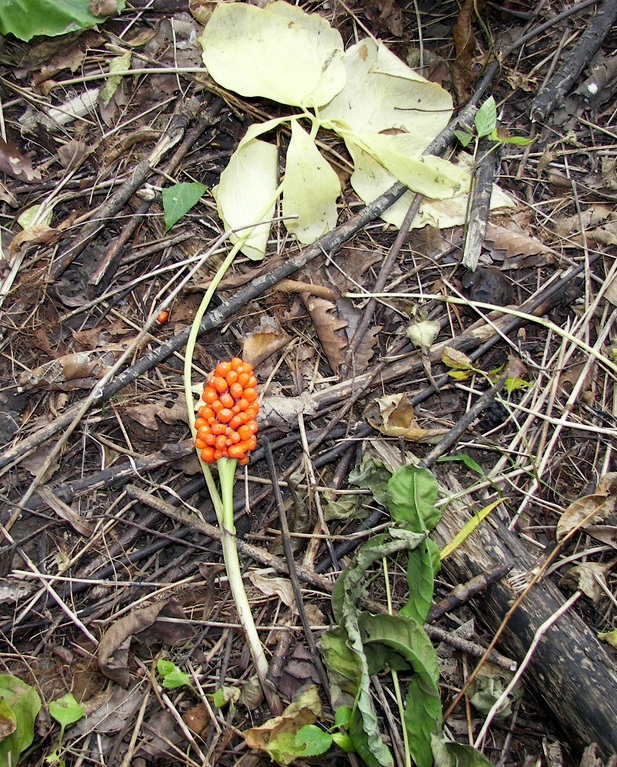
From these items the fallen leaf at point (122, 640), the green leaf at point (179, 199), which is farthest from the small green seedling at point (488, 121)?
the fallen leaf at point (122, 640)

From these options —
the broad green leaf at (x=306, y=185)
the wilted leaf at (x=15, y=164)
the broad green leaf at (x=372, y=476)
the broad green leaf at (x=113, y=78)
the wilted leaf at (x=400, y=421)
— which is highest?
the broad green leaf at (x=113, y=78)

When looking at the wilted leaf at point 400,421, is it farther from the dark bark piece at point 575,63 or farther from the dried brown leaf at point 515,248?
the dark bark piece at point 575,63

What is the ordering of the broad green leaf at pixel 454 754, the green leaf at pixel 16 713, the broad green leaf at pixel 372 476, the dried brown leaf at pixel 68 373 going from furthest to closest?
the dried brown leaf at pixel 68 373, the broad green leaf at pixel 372 476, the green leaf at pixel 16 713, the broad green leaf at pixel 454 754

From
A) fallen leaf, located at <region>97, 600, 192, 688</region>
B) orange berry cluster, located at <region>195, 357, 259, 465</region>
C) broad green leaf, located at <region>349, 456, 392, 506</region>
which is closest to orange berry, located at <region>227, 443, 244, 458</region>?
orange berry cluster, located at <region>195, 357, 259, 465</region>

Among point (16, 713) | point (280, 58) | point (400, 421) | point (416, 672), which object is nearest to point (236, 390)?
point (400, 421)

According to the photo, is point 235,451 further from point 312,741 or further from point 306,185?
point 306,185
